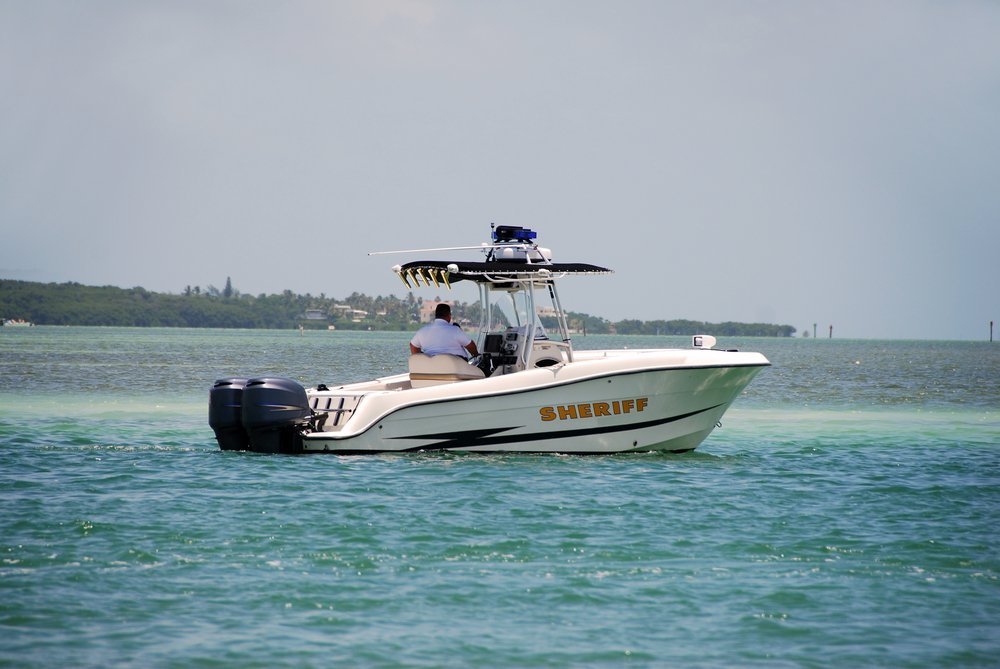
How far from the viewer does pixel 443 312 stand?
15.7 m

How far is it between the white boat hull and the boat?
0.01m

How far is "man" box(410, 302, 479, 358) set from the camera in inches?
609

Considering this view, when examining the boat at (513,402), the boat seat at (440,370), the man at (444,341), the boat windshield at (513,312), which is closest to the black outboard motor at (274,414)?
the boat at (513,402)

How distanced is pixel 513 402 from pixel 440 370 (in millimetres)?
1252

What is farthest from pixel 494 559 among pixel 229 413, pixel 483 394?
pixel 229 413

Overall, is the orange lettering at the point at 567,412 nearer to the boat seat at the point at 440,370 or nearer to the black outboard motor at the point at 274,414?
the boat seat at the point at 440,370

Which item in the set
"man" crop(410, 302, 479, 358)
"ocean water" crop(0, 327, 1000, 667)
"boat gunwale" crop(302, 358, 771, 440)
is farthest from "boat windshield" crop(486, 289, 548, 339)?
"ocean water" crop(0, 327, 1000, 667)

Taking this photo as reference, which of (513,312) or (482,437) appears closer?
(482,437)

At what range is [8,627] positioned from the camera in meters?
7.55

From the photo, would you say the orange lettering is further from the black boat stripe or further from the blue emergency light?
the blue emergency light

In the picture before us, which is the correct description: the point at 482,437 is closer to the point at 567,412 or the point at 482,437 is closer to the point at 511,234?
the point at 567,412

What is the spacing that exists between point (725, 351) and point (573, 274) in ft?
7.08

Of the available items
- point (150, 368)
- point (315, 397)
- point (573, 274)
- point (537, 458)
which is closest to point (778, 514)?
point (537, 458)

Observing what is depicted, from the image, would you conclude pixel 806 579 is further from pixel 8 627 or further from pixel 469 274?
pixel 469 274
